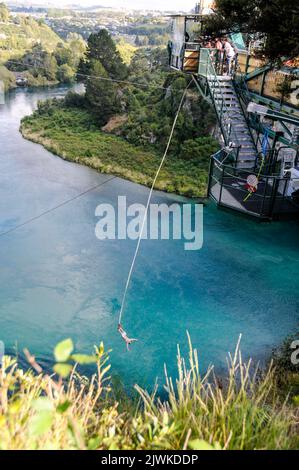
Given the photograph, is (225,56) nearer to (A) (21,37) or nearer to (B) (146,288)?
(B) (146,288)

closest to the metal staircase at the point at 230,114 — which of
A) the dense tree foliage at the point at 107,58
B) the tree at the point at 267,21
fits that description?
the tree at the point at 267,21

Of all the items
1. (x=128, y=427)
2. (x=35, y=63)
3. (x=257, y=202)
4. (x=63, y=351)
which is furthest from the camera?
(x=35, y=63)

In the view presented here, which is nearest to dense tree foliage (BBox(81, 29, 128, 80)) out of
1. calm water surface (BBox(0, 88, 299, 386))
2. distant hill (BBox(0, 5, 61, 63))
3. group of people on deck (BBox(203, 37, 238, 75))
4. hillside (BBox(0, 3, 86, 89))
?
hillside (BBox(0, 3, 86, 89))

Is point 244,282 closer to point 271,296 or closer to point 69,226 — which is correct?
point 271,296

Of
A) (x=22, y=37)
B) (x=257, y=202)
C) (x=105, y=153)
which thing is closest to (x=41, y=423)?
(x=257, y=202)

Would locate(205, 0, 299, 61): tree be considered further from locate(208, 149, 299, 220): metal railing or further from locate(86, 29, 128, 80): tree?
locate(86, 29, 128, 80): tree

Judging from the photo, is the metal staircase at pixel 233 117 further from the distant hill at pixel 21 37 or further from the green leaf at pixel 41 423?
the distant hill at pixel 21 37

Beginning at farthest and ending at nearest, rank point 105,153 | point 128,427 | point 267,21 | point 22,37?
point 22,37 → point 105,153 → point 267,21 → point 128,427
